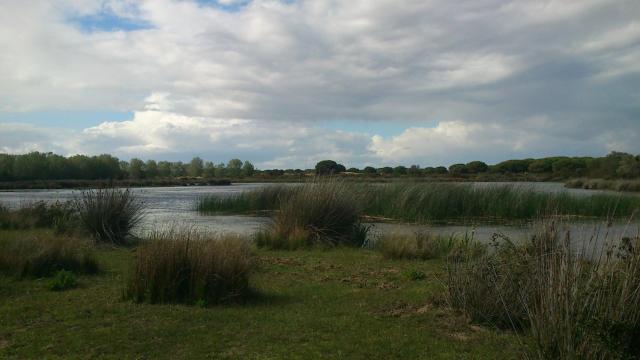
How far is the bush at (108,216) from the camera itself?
16.6 m

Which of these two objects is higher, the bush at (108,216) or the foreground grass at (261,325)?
the bush at (108,216)

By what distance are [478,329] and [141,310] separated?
4.53 m

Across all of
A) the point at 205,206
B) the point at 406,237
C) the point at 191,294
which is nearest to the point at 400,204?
the point at 406,237

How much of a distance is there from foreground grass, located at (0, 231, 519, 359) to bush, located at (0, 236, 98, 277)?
0.53 meters

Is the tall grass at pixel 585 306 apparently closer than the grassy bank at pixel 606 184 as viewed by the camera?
Yes

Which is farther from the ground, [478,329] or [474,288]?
[474,288]

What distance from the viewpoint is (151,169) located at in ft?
318

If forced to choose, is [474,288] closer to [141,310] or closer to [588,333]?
[588,333]

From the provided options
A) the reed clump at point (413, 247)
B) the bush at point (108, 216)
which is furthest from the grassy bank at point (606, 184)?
the bush at point (108, 216)

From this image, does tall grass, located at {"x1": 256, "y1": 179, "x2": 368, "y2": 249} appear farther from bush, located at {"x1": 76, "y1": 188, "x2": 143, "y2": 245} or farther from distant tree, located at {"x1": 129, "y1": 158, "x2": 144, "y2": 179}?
distant tree, located at {"x1": 129, "y1": 158, "x2": 144, "y2": 179}

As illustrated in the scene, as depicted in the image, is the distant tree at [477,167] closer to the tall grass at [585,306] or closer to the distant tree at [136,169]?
the distant tree at [136,169]

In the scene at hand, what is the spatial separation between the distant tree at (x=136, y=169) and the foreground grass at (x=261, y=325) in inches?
3056

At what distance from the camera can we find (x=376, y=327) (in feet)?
22.8

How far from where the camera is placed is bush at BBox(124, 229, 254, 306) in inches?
323
